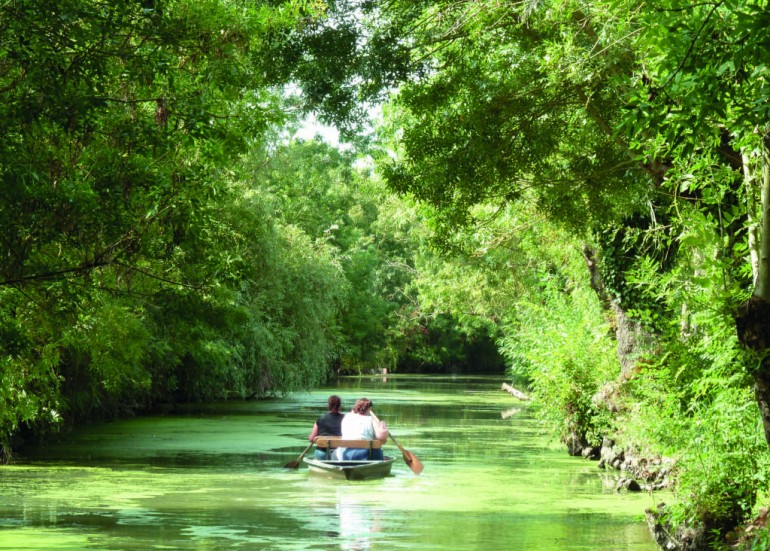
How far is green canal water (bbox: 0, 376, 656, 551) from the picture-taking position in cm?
1085

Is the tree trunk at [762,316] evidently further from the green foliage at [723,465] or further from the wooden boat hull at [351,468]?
the wooden boat hull at [351,468]

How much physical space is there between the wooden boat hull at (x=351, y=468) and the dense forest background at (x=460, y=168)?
10.5 ft

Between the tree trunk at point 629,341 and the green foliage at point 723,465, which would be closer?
the green foliage at point 723,465

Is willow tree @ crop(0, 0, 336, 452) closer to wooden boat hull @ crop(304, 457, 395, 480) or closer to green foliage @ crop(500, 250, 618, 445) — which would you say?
wooden boat hull @ crop(304, 457, 395, 480)

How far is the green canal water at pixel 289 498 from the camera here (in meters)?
10.9

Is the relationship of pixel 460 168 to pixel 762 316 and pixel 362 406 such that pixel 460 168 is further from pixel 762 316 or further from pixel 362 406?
pixel 762 316

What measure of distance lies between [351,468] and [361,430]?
46.9 inches

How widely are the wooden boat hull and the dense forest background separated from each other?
3208 mm

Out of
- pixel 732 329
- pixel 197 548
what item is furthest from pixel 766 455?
pixel 197 548

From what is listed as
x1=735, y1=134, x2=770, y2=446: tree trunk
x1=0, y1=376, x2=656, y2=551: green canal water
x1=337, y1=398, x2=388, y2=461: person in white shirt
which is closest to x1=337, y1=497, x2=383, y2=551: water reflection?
x1=0, y1=376, x2=656, y2=551: green canal water

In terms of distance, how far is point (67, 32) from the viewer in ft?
24.7

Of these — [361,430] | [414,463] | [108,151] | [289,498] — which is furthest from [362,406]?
[108,151]

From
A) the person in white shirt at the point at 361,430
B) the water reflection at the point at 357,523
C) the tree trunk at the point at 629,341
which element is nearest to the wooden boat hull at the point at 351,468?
the person in white shirt at the point at 361,430

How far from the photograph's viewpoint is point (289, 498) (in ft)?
45.4
